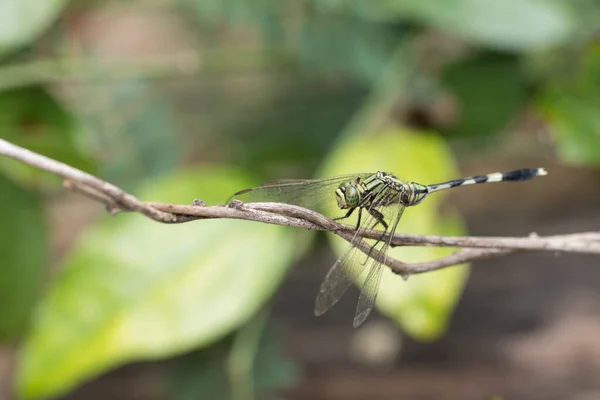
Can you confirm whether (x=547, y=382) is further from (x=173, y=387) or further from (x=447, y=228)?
(x=173, y=387)

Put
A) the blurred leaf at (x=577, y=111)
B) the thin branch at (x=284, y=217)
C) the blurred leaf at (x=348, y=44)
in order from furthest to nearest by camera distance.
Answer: the blurred leaf at (x=348, y=44) < the blurred leaf at (x=577, y=111) < the thin branch at (x=284, y=217)

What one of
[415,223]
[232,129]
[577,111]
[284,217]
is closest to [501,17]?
[577,111]

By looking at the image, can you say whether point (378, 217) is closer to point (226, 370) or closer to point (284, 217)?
point (284, 217)

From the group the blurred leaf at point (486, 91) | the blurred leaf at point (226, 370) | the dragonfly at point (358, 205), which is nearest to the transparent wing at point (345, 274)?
the dragonfly at point (358, 205)

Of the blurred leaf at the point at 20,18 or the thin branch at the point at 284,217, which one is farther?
the blurred leaf at the point at 20,18

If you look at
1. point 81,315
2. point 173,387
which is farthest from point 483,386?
point 81,315

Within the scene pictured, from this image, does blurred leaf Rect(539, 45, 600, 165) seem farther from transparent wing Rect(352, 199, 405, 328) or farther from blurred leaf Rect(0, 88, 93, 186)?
blurred leaf Rect(0, 88, 93, 186)

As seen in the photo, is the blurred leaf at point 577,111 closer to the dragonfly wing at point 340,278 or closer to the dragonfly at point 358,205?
the dragonfly at point 358,205
